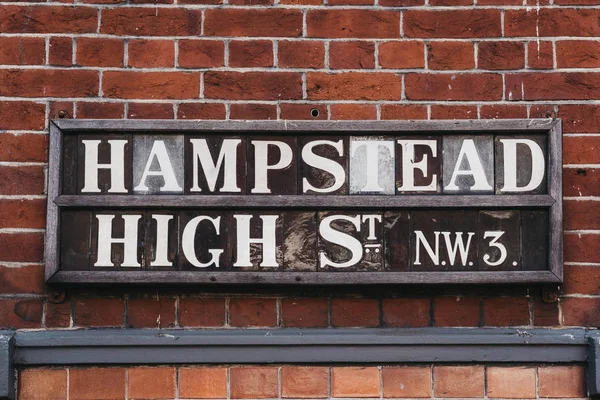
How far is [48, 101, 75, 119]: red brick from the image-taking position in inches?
97.2

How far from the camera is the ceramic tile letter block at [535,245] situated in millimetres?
2402

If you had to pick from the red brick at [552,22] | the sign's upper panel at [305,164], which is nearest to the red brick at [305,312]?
the sign's upper panel at [305,164]

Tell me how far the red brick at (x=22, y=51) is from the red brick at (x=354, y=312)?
1304 millimetres

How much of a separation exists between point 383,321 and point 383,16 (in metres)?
1.04

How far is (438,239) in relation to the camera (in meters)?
2.41

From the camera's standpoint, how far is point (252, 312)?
8.01 ft

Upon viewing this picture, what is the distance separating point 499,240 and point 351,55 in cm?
80

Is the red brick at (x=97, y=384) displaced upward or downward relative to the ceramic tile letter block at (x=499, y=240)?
downward

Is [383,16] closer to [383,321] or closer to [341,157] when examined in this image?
[341,157]

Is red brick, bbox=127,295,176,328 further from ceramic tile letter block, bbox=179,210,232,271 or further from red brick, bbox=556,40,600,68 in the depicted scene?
red brick, bbox=556,40,600,68

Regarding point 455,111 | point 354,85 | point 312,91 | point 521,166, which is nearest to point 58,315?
point 312,91

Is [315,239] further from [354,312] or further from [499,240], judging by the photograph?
[499,240]

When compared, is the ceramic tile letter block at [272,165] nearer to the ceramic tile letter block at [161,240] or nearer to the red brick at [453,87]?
the ceramic tile letter block at [161,240]

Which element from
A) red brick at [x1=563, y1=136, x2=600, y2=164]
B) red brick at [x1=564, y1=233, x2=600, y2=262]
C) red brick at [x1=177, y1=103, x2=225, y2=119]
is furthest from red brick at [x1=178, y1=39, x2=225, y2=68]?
red brick at [x1=564, y1=233, x2=600, y2=262]
